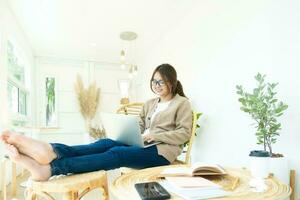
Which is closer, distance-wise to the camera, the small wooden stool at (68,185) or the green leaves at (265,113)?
the small wooden stool at (68,185)

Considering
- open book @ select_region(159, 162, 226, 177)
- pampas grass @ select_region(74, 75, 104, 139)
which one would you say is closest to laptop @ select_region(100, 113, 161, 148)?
open book @ select_region(159, 162, 226, 177)

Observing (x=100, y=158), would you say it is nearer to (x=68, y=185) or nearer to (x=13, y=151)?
(x=68, y=185)

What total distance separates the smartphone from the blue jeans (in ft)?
1.27

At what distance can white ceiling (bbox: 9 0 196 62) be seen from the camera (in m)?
3.29

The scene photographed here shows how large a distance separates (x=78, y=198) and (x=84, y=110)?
3.81 meters

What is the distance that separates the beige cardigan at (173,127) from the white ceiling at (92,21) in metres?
1.79

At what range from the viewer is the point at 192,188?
0.94 m

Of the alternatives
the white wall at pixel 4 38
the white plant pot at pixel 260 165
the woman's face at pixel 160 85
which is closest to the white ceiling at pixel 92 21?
the white wall at pixel 4 38

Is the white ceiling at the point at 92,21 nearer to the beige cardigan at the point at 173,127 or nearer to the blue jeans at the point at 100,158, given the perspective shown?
the beige cardigan at the point at 173,127

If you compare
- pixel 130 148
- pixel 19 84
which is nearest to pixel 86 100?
pixel 19 84

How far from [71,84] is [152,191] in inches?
170

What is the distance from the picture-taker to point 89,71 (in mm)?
5016

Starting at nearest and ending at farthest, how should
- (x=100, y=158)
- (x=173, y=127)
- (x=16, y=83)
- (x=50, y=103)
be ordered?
1. (x=100, y=158)
2. (x=173, y=127)
3. (x=16, y=83)
4. (x=50, y=103)

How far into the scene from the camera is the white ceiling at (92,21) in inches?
130
